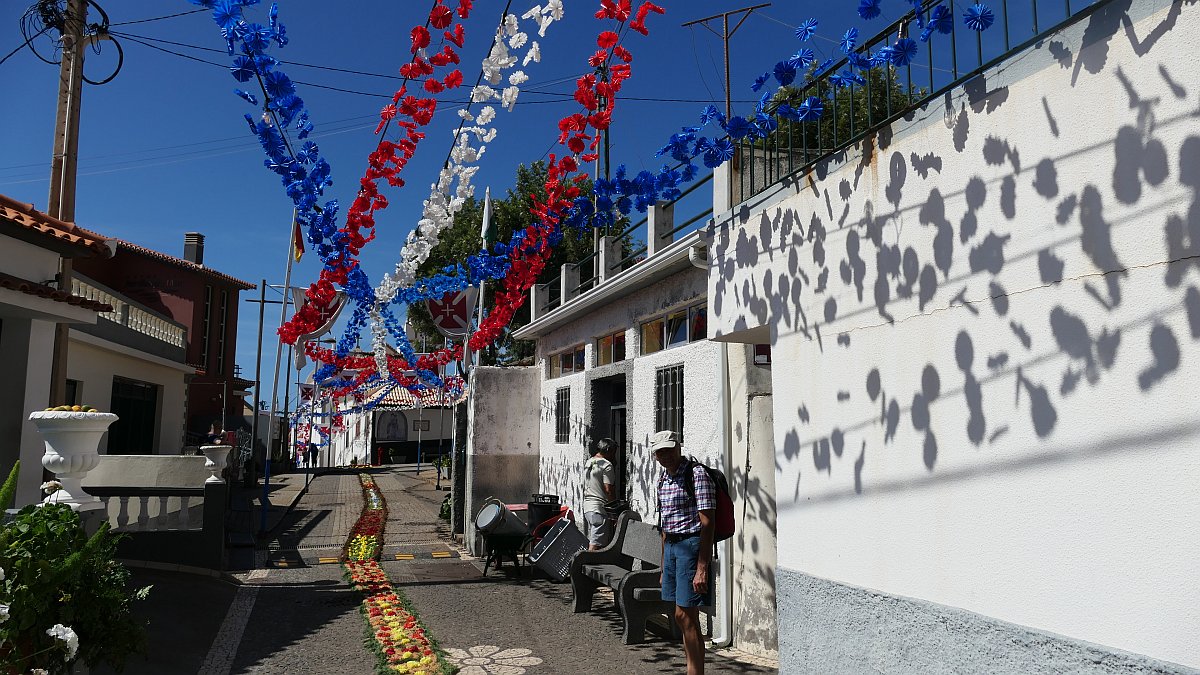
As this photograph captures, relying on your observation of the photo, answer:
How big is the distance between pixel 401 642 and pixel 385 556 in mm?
5574

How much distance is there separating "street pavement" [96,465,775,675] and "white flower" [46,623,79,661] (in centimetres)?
193

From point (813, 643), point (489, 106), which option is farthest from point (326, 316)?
point (813, 643)

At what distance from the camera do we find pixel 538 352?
15.1 meters

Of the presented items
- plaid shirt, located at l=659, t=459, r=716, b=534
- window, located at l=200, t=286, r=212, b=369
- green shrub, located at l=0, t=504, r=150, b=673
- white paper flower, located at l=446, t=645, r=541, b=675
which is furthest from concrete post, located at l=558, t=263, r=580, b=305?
window, located at l=200, t=286, r=212, b=369

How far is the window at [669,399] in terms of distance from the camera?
8680 millimetres

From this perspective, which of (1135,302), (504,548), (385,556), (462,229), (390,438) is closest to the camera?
(1135,302)

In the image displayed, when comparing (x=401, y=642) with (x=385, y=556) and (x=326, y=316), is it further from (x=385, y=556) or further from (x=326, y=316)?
(x=326, y=316)

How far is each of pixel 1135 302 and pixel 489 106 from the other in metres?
6.50

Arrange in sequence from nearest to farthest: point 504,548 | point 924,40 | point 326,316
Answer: point 924,40
point 504,548
point 326,316

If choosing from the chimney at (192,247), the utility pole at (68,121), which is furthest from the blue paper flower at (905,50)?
the chimney at (192,247)

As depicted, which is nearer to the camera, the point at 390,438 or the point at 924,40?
the point at 924,40

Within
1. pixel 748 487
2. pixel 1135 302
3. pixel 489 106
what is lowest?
pixel 748 487

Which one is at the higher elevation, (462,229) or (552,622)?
(462,229)

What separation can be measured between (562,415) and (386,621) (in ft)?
17.4
